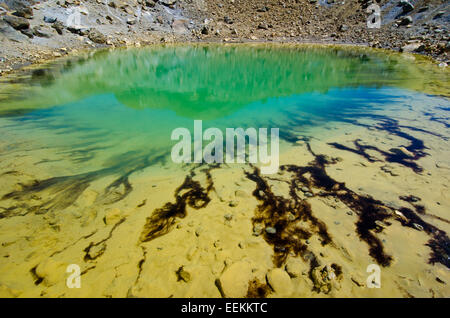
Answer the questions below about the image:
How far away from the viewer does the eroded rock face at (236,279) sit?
2.35 meters

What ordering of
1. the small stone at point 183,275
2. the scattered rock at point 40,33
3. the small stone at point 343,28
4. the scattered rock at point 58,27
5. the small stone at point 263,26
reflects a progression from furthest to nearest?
the small stone at point 263,26
the small stone at point 343,28
the scattered rock at point 58,27
the scattered rock at point 40,33
the small stone at point 183,275

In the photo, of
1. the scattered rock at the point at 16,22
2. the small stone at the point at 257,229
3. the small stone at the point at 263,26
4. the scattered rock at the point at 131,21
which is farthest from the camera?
the small stone at the point at 263,26

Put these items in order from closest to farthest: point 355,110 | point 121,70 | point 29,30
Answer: point 355,110 → point 121,70 → point 29,30

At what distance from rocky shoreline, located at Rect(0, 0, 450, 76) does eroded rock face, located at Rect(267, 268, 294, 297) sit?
1701cm

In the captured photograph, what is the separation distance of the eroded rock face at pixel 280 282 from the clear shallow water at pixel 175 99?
156 inches

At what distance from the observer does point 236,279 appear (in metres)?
2.47

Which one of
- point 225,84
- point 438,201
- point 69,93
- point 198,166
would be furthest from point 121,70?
point 438,201

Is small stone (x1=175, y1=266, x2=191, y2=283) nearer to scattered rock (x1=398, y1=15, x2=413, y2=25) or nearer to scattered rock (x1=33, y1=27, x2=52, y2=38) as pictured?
scattered rock (x1=33, y1=27, x2=52, y2=38)

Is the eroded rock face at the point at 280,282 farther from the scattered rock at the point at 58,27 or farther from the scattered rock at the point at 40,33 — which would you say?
the scattered rock at the point at 58,27

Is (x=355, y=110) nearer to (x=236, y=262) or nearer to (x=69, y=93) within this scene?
(x=236, y=262)

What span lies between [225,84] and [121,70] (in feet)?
24.3

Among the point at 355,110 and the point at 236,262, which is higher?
the point at 355,110

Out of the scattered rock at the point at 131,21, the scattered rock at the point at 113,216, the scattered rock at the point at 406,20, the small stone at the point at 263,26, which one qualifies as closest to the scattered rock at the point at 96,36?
the scattered rock at the point at 131,21
